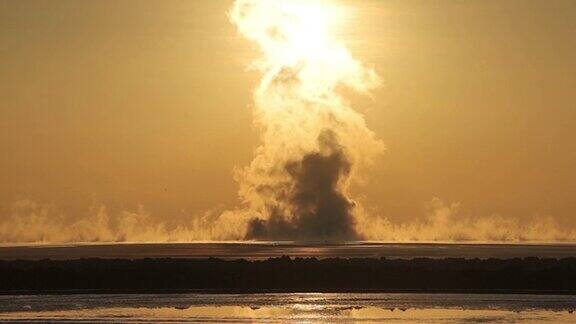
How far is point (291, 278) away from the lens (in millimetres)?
83938

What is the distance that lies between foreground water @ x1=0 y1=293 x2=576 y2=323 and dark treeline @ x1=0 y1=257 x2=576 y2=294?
22.1 feet

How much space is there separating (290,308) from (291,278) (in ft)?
81.0

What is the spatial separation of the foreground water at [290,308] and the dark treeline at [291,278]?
673 centimetres

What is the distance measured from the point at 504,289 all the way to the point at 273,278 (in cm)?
1535

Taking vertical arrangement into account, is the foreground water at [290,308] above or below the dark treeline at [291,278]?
below

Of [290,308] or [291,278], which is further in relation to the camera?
[291,278]

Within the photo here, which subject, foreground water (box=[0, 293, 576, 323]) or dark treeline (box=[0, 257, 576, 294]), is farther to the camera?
dark treeline (box=[0, 257, 576, 294])

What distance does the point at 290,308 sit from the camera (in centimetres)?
5925

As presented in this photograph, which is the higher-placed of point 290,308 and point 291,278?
point 291,278

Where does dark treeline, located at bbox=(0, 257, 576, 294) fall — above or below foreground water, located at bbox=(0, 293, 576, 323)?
above

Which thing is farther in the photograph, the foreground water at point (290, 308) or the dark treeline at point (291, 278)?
the dark treeline at point (291, 278)

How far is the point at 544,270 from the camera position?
86.9m

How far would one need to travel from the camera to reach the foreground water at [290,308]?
53656 millimetres

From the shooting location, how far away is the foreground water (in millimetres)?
53656
